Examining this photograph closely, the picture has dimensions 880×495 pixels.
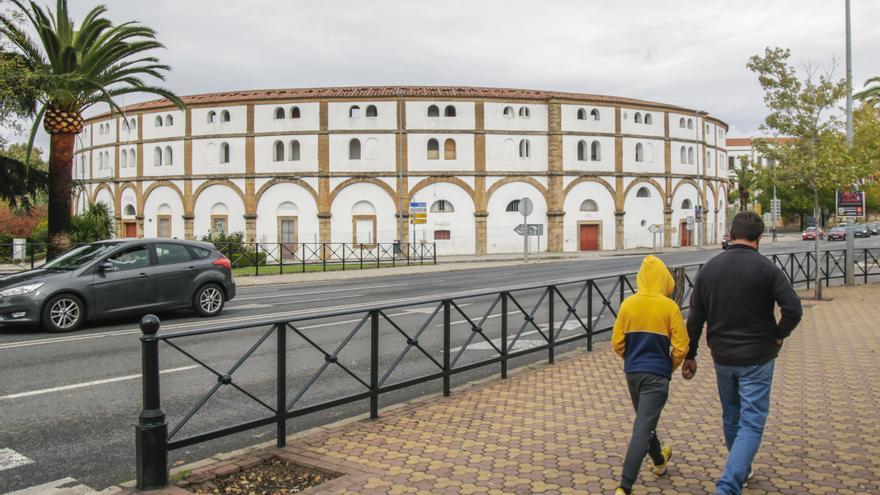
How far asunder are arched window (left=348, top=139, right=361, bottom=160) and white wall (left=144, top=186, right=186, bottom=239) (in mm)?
13007

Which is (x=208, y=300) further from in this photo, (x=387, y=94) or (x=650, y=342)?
(x=387, y=94)

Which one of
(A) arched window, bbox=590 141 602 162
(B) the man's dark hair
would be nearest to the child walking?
(B) the man's dark hair

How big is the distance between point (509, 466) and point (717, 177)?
188 ft

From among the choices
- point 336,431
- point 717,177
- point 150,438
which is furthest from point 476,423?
point 717,177

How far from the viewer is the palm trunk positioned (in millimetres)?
17984

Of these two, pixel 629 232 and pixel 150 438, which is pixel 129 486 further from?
pixel 629 232

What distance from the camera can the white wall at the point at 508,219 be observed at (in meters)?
45.4

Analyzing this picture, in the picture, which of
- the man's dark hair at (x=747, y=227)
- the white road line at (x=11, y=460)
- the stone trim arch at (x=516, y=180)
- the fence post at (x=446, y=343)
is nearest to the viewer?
the man's dark hair at (x=747, y=227)

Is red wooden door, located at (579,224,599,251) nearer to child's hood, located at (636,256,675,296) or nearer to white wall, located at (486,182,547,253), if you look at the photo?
white wall, located at (486,182,547,253)

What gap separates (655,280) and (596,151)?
45.1 meters

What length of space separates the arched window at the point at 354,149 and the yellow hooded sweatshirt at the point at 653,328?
41414mm

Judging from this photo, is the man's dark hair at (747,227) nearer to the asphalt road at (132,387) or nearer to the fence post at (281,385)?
the asphalt road at (132,387)

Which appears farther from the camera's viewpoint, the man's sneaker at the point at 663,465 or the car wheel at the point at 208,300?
the car wheel at the point at 208,300

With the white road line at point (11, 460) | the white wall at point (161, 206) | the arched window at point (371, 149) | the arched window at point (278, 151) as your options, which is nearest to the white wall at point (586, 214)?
the arched window at point (371, 149)
